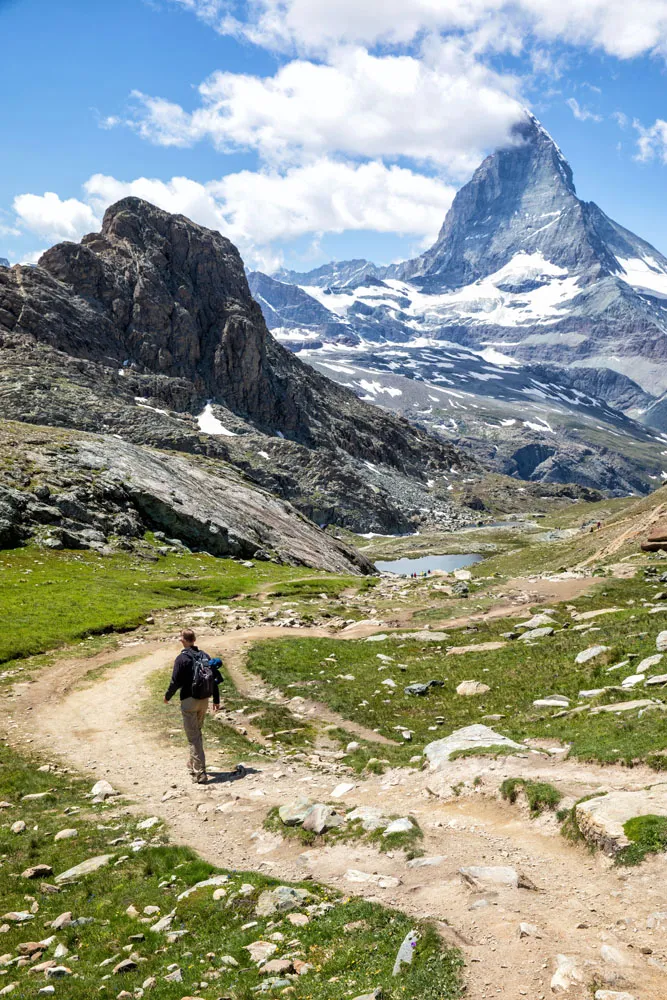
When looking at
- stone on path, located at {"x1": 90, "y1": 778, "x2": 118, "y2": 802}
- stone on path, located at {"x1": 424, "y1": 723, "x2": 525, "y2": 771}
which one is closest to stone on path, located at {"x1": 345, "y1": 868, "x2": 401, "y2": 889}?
stone on path, located at {"x1": 424, "y1": 723, "x2": 525, "y2": 771}

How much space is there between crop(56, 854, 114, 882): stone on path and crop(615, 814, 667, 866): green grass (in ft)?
35.7

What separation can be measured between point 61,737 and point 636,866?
19634 millimetres

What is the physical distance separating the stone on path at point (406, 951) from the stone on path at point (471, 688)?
52.0ft

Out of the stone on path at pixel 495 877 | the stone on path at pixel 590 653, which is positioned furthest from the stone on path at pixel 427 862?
the stone on path at pixel 590 653

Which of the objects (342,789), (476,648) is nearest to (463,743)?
(342,789)

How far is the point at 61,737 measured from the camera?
22859 millimetres

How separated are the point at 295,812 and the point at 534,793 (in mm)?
5854

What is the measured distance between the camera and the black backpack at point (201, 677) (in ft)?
64.3

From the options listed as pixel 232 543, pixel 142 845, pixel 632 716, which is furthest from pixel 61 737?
pixel 232 543

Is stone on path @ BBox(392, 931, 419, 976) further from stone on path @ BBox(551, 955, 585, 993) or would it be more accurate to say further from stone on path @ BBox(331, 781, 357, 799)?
stone on path @ BBox(331, 781, 357, 799)

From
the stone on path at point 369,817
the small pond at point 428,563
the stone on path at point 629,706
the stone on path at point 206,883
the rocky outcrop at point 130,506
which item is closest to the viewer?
the stone on path at point 206,883

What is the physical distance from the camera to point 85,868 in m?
13.8

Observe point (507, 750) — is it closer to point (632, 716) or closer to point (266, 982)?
point (632, 716)

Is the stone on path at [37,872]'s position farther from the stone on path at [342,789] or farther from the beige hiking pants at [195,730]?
the stone on path at [342,789]
